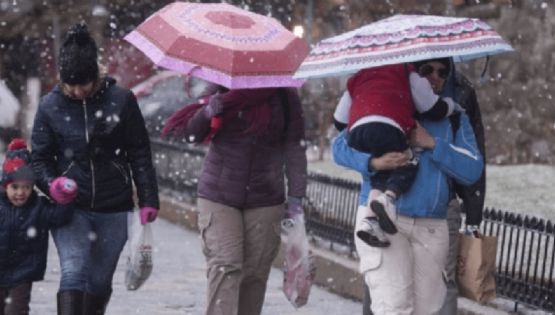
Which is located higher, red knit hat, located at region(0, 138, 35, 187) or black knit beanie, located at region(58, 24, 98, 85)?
black knit beanie, located at region(58, 24, 98, 85)

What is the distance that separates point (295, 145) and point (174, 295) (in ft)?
11.2

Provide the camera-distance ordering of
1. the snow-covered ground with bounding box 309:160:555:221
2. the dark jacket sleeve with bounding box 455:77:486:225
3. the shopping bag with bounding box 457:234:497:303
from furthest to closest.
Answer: the snow-covered ground with bounding box 309:160:555:221 → the dark jacket sleeve with bounding box 455:77:486:225 → the shopping bag with bounding box 457:234:497:303

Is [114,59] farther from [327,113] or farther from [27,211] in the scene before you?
[27,211]

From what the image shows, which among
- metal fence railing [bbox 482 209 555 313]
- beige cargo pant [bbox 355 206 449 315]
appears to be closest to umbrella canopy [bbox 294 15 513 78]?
beige cargo pant [bbox 355 206 449 315]

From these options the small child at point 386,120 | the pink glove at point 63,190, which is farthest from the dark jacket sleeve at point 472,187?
the pink glove at point 63,190

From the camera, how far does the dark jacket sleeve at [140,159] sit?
23.3 ft

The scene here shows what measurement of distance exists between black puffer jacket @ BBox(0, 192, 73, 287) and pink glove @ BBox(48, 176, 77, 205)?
0.40 feet

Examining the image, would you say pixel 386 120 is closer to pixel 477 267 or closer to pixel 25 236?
pixel 477 267

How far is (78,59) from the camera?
682cm

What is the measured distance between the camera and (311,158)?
2033cm

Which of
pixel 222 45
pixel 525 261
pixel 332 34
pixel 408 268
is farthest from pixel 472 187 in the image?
pixel 332 34

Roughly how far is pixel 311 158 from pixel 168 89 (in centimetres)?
541

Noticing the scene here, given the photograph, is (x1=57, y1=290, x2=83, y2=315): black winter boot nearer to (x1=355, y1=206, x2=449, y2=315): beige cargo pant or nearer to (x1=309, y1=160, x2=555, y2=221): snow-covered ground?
(x1=355, y1=206, x2=449, y2=315): beige cargo pant

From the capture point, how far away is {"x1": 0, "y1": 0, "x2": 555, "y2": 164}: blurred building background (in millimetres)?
16000
